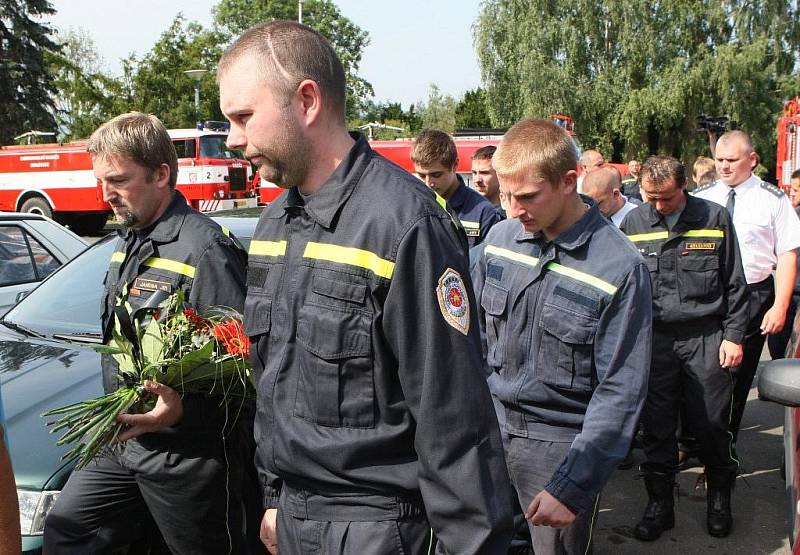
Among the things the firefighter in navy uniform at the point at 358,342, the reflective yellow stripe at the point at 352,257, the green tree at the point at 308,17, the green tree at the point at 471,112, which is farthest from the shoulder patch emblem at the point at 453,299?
the green tree at the point at 308,17

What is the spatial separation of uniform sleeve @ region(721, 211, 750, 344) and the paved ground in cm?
118

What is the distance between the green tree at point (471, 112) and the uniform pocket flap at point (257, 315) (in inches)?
1596

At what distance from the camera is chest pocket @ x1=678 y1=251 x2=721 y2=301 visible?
4.22 m

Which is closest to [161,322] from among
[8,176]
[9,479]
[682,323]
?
[9,479]

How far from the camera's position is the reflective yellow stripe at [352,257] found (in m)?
1.61

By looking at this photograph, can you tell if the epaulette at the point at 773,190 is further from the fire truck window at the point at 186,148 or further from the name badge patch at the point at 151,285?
the fire truck window at the point at 186,148

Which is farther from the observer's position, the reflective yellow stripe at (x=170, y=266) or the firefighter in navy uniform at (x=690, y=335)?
the firefighter in navy uniform at (x=690, y=335)

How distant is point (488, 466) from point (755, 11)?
108ft

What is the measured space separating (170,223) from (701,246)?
2.91 meters

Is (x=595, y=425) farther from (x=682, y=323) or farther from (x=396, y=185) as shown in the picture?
(x=682, y=323)

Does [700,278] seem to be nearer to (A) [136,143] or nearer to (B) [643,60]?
(A) [136,143]

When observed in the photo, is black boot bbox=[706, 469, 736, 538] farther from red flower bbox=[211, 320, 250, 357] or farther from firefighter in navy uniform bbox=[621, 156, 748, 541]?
red flower bbox=[211, 320, 250, 357]

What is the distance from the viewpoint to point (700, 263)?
426cm

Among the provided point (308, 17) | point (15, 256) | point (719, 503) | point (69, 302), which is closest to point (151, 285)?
point (69, 302)
